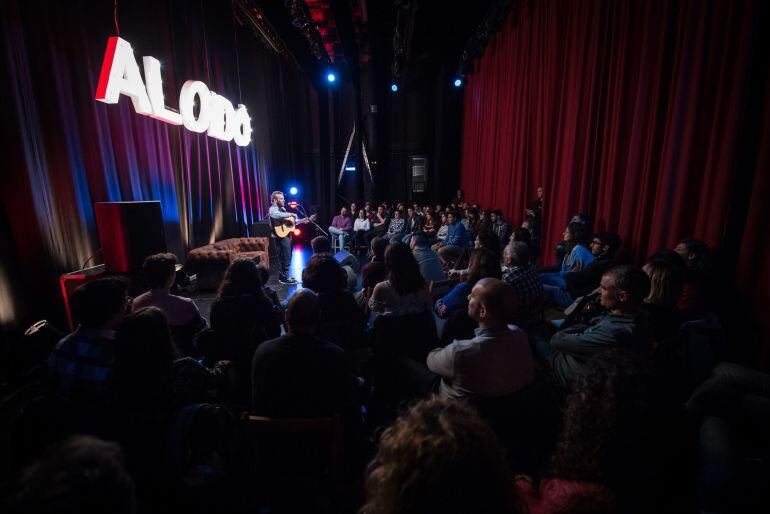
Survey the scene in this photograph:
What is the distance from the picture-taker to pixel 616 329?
1750 mm

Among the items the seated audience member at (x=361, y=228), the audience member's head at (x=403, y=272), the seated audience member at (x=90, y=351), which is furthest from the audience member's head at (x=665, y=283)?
the seated audience member at (x=361, y=228)

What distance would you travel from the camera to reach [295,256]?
7840 millimetres

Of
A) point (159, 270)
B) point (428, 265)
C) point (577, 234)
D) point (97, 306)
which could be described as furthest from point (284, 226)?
point (97, 306)

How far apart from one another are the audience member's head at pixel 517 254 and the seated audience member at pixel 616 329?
0.79 metres

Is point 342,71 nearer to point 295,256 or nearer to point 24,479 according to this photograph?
point 295,256

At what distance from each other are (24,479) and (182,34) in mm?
7208

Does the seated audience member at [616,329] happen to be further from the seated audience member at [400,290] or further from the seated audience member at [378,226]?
the seated audience member at [378,226]

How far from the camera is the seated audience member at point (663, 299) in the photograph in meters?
1.98

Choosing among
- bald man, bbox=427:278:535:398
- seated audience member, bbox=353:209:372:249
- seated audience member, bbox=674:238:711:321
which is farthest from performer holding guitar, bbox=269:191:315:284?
seated audience member, bbox=674:238:711:321

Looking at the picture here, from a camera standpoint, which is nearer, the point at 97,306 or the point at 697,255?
the point at 97,306

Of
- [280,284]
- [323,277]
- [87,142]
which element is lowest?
[280,284]

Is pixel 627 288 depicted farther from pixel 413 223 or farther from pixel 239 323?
pixel 413 223

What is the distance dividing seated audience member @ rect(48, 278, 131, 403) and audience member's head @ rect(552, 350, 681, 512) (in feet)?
5.64

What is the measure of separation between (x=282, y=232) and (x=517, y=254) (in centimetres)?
539
